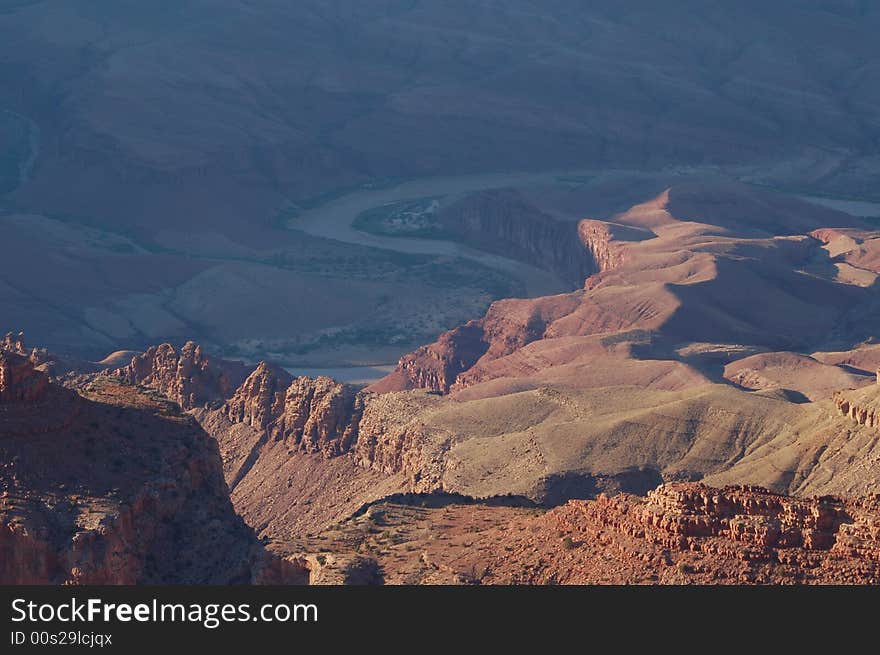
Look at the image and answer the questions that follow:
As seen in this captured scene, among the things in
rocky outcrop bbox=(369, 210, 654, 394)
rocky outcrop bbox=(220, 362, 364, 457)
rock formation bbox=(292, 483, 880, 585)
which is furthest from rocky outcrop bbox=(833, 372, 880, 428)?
rocky outcrop bbox=(369, 210, 654, 394)

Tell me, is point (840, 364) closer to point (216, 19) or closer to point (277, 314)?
point (277, 314)

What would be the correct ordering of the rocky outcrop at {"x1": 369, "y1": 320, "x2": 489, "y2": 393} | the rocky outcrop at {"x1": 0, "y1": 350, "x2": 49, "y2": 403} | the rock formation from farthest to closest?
1. the rocky outcrop at {"x1": 369, "y1": 320, "x2": 489, "y2": 393}
2. the rocky outcrop at {"x1": 0, "y1": 350, "x2": 49, "y2": 403}
3. the rock formation

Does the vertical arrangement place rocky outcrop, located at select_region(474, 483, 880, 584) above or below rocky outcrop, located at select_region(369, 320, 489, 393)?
above

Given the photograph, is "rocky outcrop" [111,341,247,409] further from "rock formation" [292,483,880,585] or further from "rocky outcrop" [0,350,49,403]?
"rock formation" [292,483,880,585]

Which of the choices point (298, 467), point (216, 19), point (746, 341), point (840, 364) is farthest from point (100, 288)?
point (216, 19)

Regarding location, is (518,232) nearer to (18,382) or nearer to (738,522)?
(18,382)
